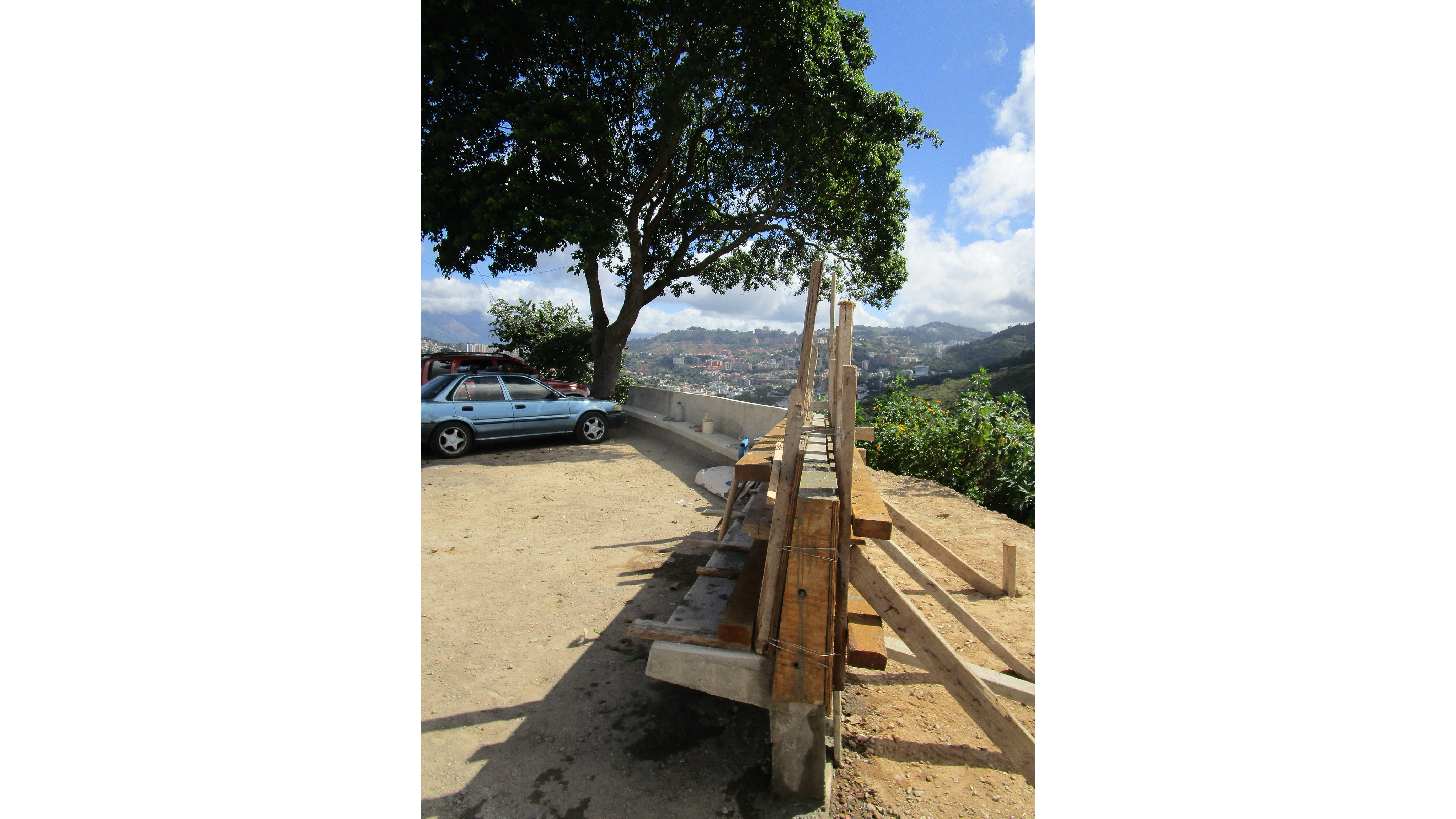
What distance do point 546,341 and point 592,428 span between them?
30.2ft

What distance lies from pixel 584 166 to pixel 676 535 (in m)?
10.4

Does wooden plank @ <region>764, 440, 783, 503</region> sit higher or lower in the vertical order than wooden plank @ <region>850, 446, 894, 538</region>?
higher

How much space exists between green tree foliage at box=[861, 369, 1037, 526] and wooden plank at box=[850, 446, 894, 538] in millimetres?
4250

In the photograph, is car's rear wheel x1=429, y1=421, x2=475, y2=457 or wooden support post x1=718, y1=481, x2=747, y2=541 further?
car's rear wheel x1=429, y1=421, x2=475, y2=457

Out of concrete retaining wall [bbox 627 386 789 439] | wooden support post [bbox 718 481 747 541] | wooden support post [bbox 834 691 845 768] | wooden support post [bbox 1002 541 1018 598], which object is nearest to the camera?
wooden support post [bbox 834 691 845 768]

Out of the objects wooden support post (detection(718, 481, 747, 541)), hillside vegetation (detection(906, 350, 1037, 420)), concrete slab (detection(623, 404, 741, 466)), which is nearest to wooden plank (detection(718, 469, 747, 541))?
wooden support post (detection(718, 481, 747, 541))

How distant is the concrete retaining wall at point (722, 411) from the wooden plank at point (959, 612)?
302 cm

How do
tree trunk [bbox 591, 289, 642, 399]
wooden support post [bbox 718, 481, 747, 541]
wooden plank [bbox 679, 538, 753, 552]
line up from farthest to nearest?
tree trunk [bbox 591, 289, 642, 399], wooden support post [bbox 718, 481, 747, 541], wooden plank [bbox 679, 538, 753, 552]

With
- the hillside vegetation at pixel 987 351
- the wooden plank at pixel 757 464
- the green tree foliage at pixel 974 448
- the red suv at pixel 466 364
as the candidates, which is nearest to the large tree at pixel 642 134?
the red suv at pixel 466 364

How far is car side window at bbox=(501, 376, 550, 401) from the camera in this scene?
9.60 metres

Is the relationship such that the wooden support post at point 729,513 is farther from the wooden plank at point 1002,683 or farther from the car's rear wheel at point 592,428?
the car's rear wheel at point 592,428

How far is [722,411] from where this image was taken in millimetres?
10023

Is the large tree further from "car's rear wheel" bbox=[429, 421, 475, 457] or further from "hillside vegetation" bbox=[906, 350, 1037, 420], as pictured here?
"hillside vegetation" bbox=[906, 350, 1037, 420]

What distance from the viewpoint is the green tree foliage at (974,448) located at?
21.5 feet
